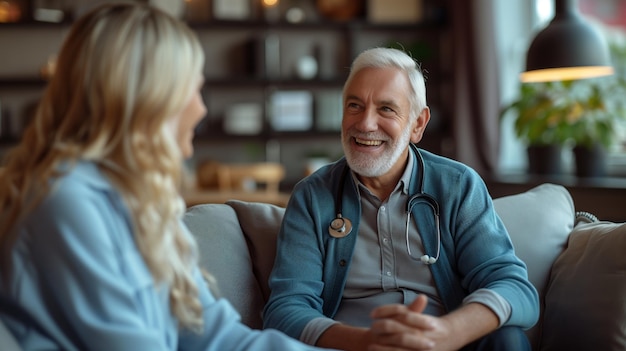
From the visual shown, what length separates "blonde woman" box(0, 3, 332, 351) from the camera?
1.18 m

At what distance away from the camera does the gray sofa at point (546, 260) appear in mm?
2066

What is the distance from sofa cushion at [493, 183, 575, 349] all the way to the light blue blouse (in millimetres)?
1359

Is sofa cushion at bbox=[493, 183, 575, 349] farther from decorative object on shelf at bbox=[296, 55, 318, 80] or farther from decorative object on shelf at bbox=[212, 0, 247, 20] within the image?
decorative object on shelf at bbox=[212, 0, 247, 20]

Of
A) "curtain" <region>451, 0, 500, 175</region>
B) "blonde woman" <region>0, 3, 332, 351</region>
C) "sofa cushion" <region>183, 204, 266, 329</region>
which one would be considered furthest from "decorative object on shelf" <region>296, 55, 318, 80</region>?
"blonde woman" <region>0, 3, 332, 351</region>

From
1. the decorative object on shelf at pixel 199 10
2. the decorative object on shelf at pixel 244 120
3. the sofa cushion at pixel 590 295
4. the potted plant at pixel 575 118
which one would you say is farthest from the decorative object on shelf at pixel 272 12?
the sofa cushion at pixel 590 295

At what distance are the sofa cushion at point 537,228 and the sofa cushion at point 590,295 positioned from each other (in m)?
0.03

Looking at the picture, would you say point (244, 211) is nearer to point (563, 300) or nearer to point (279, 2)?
point (563, 300)

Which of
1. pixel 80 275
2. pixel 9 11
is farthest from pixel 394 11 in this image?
pixel 80 275

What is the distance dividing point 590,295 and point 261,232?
928 millimetres

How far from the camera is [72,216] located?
46.4 inches

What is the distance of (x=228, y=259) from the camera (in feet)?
7.16

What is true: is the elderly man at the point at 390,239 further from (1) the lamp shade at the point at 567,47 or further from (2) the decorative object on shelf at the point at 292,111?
(2) the decorative object on shelf at the point at 292,111

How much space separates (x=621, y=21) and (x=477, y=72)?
41.0 inches

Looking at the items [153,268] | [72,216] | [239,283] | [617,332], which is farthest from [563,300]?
[72,216]
